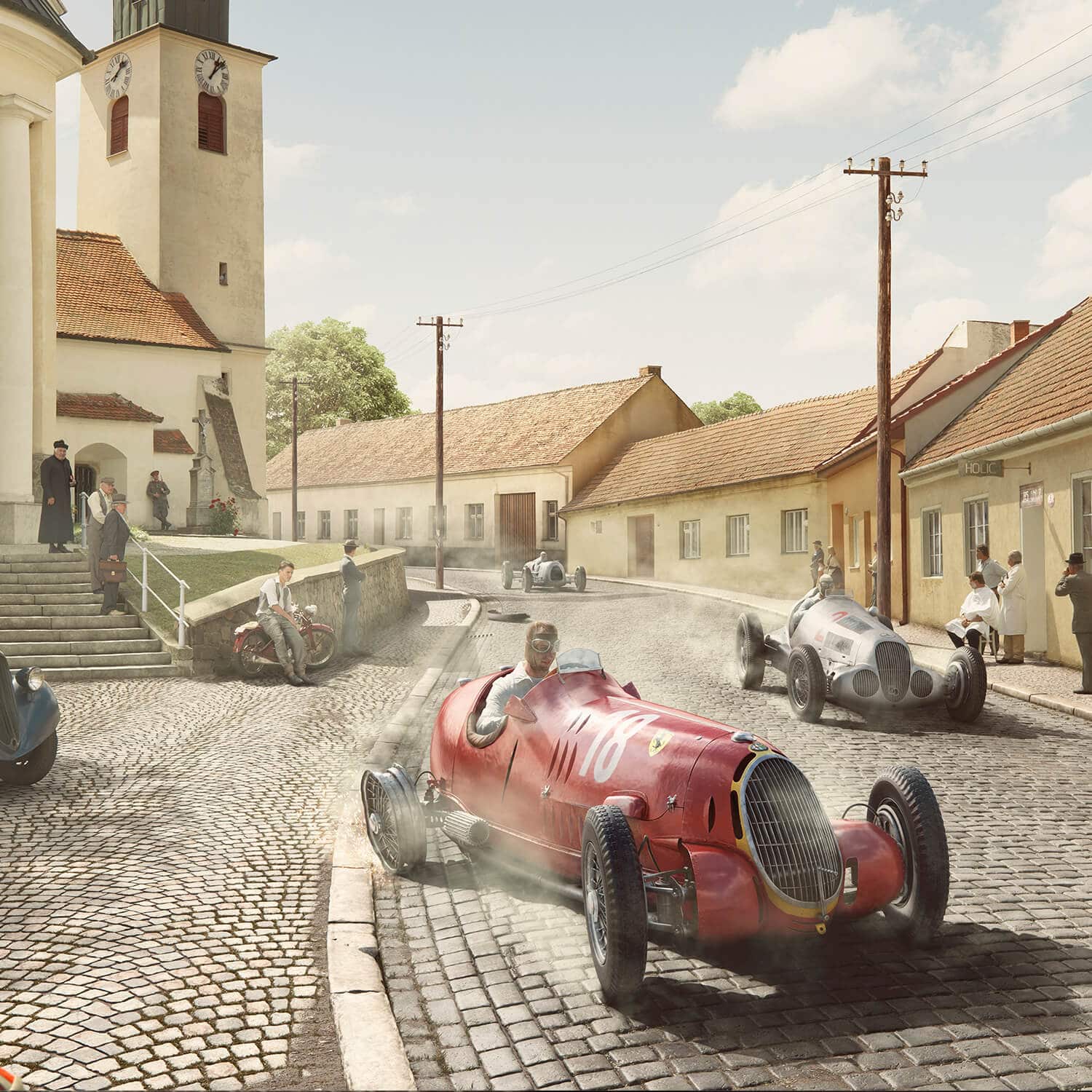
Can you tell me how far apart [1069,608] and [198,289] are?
114ft

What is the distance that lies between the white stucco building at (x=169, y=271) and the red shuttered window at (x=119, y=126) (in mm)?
54

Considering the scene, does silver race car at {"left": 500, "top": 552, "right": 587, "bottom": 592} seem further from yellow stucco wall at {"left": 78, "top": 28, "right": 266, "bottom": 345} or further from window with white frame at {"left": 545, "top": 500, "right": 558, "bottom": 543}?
yellow stucco wall at {"left": 78, "top": 28, "right": 266, "bottom": 345}

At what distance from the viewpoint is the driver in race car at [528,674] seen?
6.62m

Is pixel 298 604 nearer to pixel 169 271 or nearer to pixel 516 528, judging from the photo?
pixel 169 271

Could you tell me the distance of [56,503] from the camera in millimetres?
20578

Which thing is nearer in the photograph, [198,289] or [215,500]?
[215,500]

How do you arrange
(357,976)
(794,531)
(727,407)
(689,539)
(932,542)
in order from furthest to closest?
(727,407), (689,539), (794,531), (932,542), (357,976)

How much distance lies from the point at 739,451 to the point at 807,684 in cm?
2541

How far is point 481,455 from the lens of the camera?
50406mm

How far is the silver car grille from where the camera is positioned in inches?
187

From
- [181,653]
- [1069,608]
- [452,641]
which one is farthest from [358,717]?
[1069,608]

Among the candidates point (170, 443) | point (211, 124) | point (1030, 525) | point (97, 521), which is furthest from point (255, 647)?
point (211, 124)

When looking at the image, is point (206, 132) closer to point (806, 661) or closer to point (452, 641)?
point (452, 641)

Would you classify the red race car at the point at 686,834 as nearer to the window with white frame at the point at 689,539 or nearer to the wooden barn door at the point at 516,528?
the window with white frame at the point at 689,539
